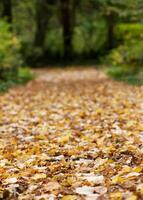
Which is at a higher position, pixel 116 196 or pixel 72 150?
pixel 116 196

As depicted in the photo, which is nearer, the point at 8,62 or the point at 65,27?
the point at 8,62

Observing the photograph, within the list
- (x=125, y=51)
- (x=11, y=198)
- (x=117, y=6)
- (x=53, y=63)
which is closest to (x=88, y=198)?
(x=11, y=198)

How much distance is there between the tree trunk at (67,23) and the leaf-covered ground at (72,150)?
24.0 meters

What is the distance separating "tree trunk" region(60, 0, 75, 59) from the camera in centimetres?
3816

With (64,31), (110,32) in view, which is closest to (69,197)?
(110,32)

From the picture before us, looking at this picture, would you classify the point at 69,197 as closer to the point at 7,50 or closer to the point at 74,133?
the point at 74,133

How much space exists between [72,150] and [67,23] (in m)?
32.1

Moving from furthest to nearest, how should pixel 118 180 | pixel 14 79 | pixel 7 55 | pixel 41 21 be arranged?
pixel 41 21, pixel 14 79, pixel 7 55, pixel 118 180

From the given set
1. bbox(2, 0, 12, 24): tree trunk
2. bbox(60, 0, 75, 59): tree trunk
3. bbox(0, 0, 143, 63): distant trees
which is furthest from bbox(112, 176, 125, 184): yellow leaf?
bbox(60, 0, 75, 59): tree trunk

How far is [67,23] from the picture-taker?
38875 millimetres

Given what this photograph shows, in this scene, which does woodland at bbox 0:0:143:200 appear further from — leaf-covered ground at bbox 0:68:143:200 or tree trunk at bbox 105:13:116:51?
tree trunk at bbox 105:13:116:51

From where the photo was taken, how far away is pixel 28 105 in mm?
14023

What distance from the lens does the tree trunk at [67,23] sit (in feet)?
125

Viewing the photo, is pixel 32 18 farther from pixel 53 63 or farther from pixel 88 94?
pixel 88 94
